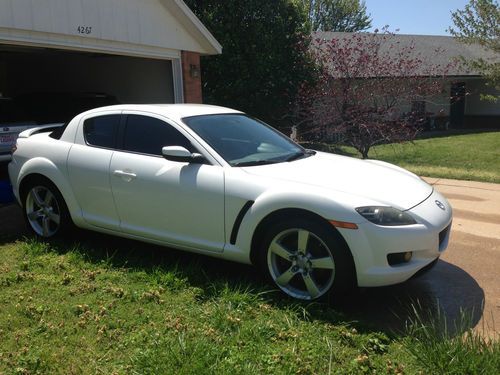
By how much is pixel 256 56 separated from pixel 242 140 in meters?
10.6

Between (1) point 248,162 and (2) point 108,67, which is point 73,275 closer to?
(1) point 248,162

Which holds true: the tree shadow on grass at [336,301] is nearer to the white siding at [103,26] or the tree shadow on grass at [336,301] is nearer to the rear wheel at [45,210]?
the rear wheel at [45,210]

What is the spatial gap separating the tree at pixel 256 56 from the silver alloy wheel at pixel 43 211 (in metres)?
9.95

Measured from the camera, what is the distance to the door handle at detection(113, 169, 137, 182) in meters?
4.66

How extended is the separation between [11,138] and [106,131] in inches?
168

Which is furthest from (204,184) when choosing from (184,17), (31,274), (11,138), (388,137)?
(388,137)

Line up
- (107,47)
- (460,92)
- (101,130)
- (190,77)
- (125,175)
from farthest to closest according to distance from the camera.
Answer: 1. (460,92)
2. (190,77)
3. (107,47)
4. (101,130)
5. (125,175)

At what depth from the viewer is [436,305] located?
407cm

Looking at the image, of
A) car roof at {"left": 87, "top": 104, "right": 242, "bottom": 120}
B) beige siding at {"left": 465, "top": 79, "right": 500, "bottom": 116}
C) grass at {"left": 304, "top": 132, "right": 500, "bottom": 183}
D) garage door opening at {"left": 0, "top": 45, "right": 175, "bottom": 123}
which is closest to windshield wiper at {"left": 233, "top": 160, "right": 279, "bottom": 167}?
car roof at {"left": 87, "top": 104, "right": 242, "bottom": 120}

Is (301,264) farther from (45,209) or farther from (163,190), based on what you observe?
(45,209)

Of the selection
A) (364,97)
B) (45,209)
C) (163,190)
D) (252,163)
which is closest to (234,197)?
(252,163)

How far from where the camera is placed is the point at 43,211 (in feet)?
18.1

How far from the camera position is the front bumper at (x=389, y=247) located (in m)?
3.62

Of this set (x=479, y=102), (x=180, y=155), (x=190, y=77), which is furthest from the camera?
(x=479, y=102)
